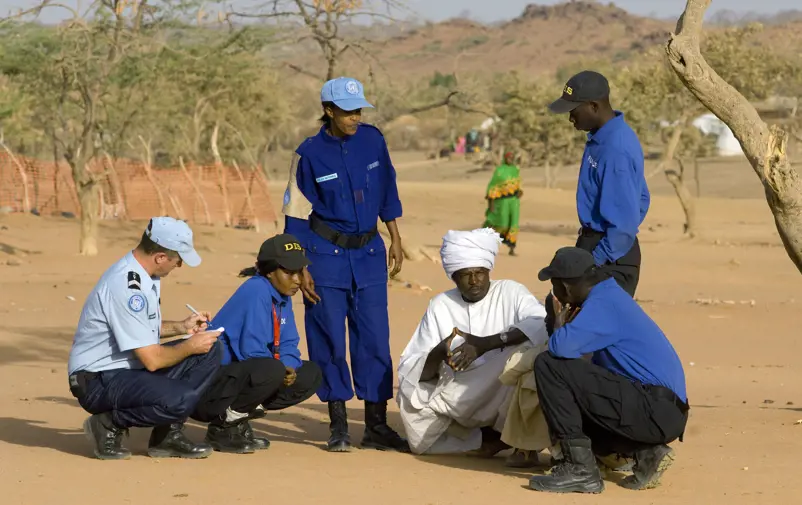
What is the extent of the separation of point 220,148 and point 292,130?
72.8 ft

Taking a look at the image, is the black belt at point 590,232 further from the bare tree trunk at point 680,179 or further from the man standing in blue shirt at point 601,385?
the bare tree trunk at point 680,179

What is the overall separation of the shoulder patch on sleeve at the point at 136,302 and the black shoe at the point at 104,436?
1.90ft

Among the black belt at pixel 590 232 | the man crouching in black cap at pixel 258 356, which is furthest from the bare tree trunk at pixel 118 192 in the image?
the black belt at pixel 590 232

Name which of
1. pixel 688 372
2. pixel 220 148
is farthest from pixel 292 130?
pixel 688 372

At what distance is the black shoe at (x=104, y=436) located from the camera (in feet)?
21.4

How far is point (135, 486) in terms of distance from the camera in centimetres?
592

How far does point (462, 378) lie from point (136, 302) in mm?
1690

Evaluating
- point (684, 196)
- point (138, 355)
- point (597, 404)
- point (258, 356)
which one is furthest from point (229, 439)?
point (684, 196)

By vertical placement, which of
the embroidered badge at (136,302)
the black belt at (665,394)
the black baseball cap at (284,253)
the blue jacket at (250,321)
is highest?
the black baseball cap at (284,253)

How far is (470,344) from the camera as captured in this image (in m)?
6.62

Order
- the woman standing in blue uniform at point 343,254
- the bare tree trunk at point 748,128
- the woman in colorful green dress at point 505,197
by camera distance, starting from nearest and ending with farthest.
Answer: the woman standing in blue uniform at point 343,254 < the bare tree trunk at point 748,128 < the woman in colorful green dress at point 505,197

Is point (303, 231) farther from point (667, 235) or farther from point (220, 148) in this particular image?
point (220, 148)

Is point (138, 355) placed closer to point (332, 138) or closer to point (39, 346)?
point (332, 138)

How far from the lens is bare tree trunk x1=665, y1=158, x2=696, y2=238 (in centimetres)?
2603
